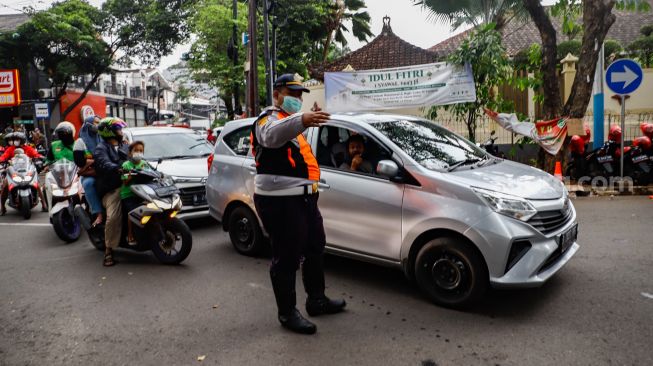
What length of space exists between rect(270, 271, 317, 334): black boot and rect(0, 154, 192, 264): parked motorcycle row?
225cm

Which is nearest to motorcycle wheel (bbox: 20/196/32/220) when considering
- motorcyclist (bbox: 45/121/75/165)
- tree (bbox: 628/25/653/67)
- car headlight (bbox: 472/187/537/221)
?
motorcyclist (bbox: 45/121/75/165)

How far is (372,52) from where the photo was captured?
22.1 m

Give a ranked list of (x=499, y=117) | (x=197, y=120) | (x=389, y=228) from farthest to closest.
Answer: (x=197, y=120)
(x=499, y=117)
(x=389, y=228)

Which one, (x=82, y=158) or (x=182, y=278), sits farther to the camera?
(x=82, y=158)

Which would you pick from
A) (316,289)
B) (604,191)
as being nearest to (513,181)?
(316,289)

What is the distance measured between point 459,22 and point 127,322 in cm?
1890

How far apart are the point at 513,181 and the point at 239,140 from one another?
3.27 meters

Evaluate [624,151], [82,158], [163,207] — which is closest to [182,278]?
[163,207]

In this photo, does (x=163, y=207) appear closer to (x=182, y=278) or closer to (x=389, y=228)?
(x=182, y=278)

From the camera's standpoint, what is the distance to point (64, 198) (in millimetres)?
7418

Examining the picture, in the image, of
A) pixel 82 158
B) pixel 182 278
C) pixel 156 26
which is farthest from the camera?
pixel 156 26

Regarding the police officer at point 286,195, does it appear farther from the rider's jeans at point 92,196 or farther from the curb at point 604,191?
the curb at point 604,191

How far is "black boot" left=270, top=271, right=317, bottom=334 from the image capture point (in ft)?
12.7

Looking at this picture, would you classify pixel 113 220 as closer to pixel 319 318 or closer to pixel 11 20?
pixel 319 318
